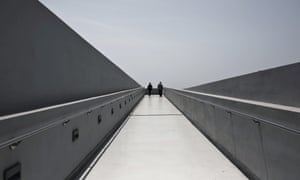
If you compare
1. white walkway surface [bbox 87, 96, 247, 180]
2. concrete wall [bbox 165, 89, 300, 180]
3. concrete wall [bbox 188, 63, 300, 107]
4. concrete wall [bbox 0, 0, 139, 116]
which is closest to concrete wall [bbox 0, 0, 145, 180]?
concrete wall [bbox 0, 0, 139, 116]

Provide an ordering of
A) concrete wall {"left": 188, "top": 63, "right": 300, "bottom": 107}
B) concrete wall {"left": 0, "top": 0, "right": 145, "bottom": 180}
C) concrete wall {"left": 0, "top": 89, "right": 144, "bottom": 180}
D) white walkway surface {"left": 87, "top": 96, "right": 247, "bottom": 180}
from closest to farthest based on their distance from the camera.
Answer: concrete wall {"left": 0, "top": 89, "right": 144, "bottom": 180} → concrete wall {"left": 0, "top": 0, "right": 145, "bottom": 180} → white walkway surface {"left": 87, "top": 96, "right": 247, "bottom": 180} → concrete wall {"left": 188, "top": 63, "right": 300, "bottom": 107}

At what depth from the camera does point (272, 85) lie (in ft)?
12.9

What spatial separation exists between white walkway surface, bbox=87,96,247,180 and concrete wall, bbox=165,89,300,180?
235 millimetres

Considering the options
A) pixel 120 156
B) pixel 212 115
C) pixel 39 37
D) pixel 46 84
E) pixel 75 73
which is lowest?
pixel 120 156

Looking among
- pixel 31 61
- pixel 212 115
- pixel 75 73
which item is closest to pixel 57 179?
pixel 31 61

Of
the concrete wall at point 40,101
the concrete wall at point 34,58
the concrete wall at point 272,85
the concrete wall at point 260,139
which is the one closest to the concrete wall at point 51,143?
the concrete wall at point 40,101

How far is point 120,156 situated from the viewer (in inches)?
122

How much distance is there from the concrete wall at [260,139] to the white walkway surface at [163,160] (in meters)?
0.24

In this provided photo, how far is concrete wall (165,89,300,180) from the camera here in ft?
5.23

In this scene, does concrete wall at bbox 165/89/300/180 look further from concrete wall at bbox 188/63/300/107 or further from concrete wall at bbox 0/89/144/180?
concrete wall at bbox 0/89/144/180

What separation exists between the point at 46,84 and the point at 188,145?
263 cm

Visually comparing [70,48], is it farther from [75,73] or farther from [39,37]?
[39,37]

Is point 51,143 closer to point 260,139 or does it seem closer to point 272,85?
point 260,139

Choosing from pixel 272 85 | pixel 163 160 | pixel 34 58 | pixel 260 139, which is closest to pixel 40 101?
pixel 34 58
